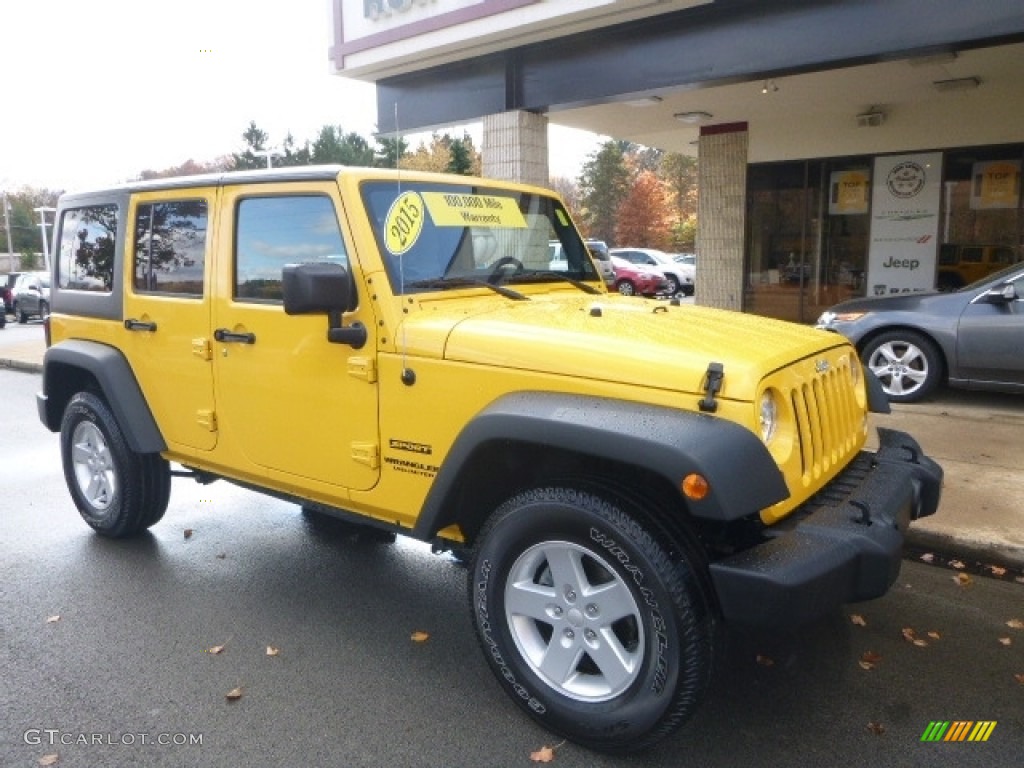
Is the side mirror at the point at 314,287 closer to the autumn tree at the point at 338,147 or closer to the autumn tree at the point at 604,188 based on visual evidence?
the autumn tree at the point at 338,147

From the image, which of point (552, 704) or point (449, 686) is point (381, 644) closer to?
point (449, 686)

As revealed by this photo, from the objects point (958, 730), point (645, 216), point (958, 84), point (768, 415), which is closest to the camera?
point (768, 415)

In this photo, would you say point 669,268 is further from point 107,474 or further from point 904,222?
point 107,474

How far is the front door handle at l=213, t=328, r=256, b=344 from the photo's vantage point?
3.65 m

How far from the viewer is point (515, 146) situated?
9906mm

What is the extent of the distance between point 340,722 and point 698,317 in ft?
6.94

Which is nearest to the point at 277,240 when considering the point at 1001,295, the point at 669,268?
the point at 1001,295

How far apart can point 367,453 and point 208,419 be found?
1139mm

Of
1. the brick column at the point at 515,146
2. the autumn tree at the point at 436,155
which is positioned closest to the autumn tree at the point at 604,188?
the autumn tree at the point at 436,155

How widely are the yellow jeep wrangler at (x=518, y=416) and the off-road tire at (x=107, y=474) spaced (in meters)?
0.09

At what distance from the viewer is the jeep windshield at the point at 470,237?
3328 mm

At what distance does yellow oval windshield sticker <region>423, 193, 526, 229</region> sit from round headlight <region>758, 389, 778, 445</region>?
5.34 feet

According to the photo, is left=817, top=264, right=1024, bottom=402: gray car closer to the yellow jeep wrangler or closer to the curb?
the yellow jeep wrangler

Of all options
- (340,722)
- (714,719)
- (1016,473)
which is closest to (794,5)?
(1016,473)
